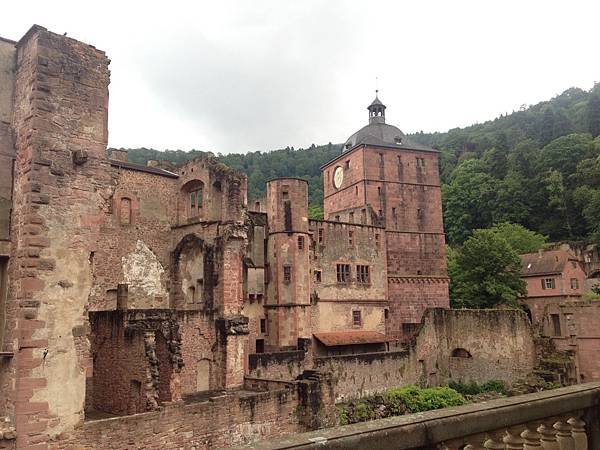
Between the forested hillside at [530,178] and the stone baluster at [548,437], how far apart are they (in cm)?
5193

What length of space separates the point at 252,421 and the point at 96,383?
6.10m

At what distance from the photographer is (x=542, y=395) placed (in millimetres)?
3615

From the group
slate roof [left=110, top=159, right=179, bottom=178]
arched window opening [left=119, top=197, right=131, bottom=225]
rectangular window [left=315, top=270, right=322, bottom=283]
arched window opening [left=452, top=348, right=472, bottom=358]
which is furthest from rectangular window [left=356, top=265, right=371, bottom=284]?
arched window opening [left=119, top=197, right=131, bottom=225]

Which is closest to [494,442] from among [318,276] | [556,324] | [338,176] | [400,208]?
[318,276]

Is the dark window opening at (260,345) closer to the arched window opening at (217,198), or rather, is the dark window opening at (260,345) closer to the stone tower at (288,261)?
the stone tower at (288,261)

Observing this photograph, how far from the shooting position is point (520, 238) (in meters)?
52.9

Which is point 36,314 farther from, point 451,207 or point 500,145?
point 500,145

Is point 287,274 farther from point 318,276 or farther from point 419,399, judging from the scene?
point 419,399

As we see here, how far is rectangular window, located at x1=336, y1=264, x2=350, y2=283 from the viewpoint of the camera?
32.7 metres

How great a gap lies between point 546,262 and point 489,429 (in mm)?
46281

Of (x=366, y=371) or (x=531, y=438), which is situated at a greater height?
(x=531, y=438)

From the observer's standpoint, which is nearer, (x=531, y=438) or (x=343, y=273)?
(x=531, y=438)

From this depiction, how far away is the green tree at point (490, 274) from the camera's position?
3841 cm

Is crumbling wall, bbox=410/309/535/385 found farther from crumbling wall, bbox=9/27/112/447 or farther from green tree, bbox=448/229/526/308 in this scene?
crumbling wall, bbox=9/27/112/447
